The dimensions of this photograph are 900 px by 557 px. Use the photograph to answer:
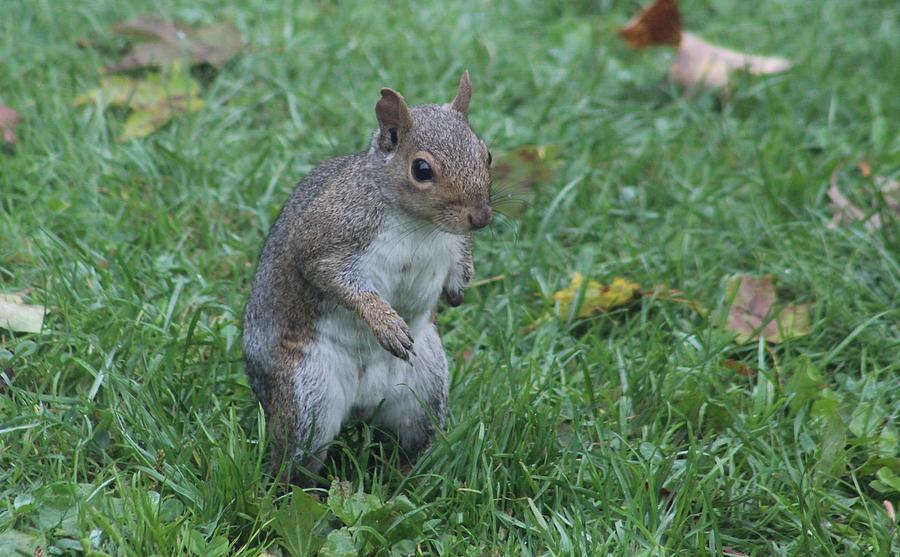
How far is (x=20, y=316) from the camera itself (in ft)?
11.5

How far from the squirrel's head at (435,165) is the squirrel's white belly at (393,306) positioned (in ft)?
0.35

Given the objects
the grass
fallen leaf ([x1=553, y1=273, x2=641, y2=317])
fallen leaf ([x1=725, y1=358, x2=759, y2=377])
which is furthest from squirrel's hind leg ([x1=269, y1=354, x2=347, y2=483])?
fallen leaf ([x1=725, y1=358, x2=759, y2=377])

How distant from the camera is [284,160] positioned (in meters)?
4.61

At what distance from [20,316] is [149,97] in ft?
5.41

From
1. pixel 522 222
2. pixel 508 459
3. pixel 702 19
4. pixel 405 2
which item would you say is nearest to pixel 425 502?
pixel 508 459

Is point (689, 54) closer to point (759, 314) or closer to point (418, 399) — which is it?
point (759, 314)

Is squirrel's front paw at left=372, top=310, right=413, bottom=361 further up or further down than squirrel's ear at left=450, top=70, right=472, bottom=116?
Result: further down

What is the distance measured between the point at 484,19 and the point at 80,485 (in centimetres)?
363

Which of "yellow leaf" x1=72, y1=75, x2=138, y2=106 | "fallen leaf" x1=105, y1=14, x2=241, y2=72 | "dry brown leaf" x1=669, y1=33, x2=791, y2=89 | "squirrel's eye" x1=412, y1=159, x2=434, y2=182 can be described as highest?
"squirrel's eye" x1=412, y1=159, x2=434, y2=182

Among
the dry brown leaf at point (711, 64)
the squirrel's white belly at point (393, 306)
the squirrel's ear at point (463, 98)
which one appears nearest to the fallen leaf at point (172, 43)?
the dry brown leaf at point (711, 64)

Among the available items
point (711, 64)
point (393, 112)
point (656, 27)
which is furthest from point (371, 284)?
point (656, 27)

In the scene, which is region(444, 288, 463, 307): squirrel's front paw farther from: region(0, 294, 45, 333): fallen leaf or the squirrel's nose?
region(0, 294, 45, 333): fallen leaf

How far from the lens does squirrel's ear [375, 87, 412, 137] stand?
301 centimetres

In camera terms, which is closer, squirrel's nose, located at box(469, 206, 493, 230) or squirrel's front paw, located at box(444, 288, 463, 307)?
squirrel's nose, located at box(469, 206, 493, 230)
